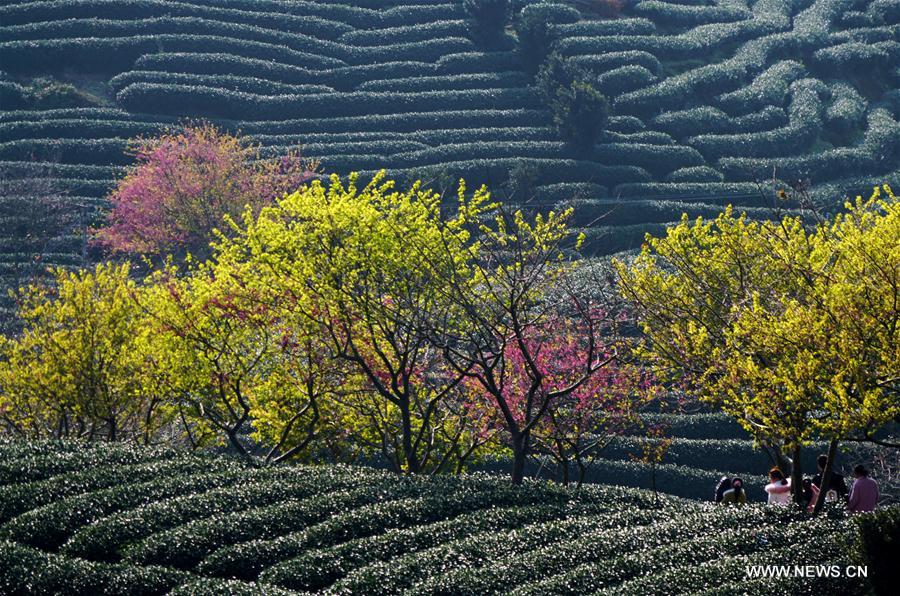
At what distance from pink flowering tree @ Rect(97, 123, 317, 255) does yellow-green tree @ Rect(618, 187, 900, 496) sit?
112 ft

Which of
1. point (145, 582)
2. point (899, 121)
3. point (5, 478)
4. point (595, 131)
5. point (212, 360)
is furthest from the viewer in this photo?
point (899, 121)

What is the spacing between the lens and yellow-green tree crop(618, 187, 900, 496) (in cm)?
2011

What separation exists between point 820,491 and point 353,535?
342 inches

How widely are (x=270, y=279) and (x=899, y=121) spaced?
59.3 meters

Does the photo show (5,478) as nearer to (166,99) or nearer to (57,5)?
(166,99)

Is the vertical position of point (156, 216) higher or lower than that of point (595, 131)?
lower

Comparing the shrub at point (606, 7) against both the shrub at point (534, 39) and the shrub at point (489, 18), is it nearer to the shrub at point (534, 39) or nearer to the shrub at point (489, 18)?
the shrub at point (489, 18)

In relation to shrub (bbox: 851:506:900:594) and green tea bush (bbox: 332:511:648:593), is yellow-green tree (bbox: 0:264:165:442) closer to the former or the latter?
green tea bush (bbox: 332:511:648:593)

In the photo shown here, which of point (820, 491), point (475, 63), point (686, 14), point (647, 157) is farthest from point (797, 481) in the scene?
point (686, 14)

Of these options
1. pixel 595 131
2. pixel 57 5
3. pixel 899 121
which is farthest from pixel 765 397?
pixel 57 5

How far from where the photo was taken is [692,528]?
69.6ft

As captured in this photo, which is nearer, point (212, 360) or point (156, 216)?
point (212, 360)

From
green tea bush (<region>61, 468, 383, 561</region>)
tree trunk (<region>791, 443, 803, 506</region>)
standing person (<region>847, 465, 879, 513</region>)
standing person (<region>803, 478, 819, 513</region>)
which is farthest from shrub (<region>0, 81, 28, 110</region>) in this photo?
standing person (<region>847, 465, 879, 513</region>)

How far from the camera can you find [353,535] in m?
21.8
